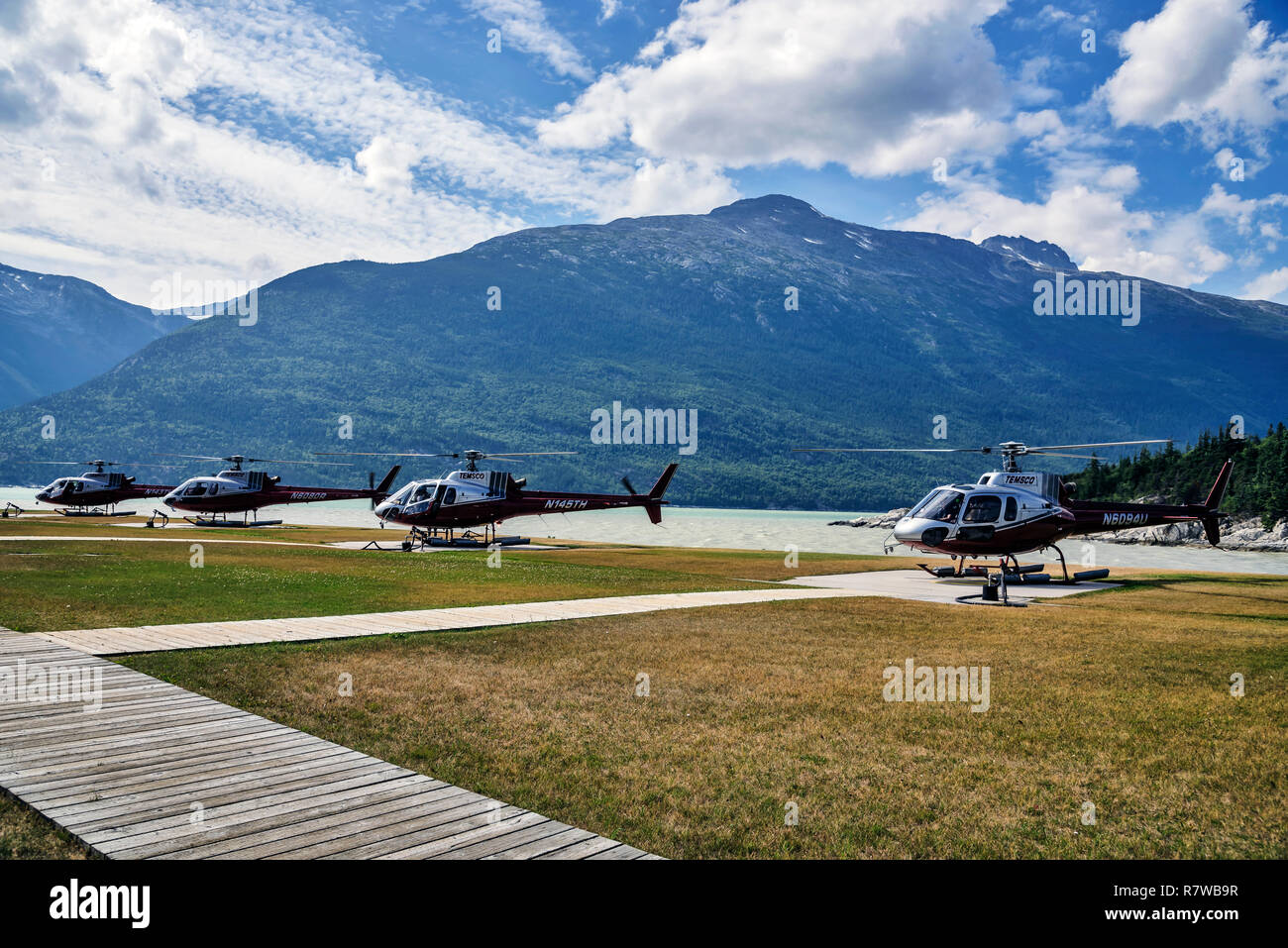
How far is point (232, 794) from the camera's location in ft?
21.1

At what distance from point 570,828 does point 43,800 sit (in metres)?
4.04

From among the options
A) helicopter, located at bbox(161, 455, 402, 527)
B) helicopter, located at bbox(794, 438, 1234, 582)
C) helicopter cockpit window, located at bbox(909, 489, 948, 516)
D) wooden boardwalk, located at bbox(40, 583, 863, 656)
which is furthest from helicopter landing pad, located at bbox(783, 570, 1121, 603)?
helicopter, located at bbox(161, 455, 402, 527)

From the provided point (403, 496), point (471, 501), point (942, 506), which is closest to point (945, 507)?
point (942, 506)

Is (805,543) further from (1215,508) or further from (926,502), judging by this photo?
(926,502)

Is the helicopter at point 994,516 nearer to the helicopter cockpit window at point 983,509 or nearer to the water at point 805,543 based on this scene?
the helicopter cockpit window at point 983,509

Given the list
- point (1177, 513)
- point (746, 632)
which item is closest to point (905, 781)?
point (746, 632)

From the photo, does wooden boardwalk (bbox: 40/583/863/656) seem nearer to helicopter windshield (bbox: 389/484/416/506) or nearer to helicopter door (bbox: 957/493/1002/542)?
helicopter door (bbox: 957/493/1002/542)

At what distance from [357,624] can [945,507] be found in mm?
18881

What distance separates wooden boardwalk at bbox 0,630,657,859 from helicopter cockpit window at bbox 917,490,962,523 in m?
22.5

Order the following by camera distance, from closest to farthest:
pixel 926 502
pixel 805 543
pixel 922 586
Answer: pixel 926 502, pixel 922 586, pixel 805 543

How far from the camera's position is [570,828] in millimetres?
5961

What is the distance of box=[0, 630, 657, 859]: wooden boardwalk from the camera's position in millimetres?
5520
